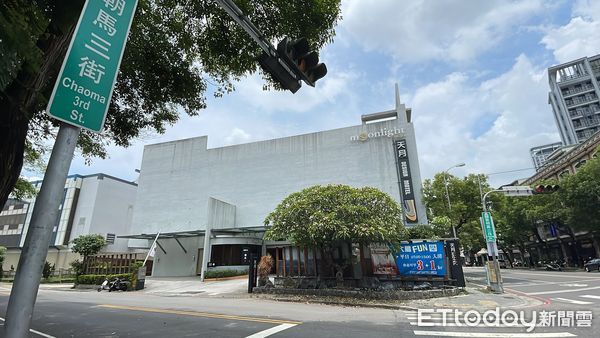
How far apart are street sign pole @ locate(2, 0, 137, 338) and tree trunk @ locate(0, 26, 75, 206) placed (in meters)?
1.27

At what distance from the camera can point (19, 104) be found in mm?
3725

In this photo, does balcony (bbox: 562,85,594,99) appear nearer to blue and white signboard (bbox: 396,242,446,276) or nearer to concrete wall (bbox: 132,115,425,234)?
concrete wall (bbox: 132,115,425,234)

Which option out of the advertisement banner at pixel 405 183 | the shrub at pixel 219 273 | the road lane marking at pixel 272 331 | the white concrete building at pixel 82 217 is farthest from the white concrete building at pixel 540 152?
the road lane marking at pixel 272 331

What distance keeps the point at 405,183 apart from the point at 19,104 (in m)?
27.0

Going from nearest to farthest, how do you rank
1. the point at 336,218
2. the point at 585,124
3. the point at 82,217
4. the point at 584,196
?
the point at 336,218 → the point at 584,196 → the point at 82,217 → the point at 585,124

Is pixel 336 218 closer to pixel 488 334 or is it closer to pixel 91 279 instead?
pixel 488 334

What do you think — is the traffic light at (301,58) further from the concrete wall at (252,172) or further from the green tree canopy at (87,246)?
the green tree canopy at (87,246)

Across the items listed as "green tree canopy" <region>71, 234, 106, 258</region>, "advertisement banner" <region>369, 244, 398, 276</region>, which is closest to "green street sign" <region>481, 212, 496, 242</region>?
"advertisement banner" <region>369, 244, 398, 276</region>

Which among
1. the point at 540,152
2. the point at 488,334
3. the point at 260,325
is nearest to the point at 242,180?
the point at 260,325

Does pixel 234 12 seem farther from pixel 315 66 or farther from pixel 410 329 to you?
pixel 410 329

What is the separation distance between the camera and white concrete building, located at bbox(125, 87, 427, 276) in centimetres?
2828

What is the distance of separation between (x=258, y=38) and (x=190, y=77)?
4.63 m

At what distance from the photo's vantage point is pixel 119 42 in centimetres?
284

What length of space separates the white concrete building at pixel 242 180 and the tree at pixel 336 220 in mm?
12921
